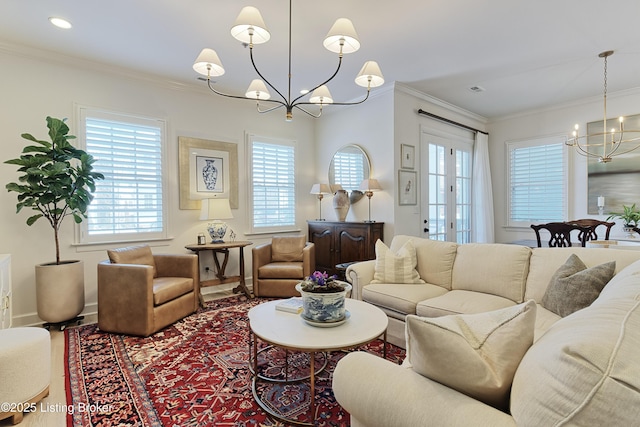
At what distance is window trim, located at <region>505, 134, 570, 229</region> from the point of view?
5066 millimetres

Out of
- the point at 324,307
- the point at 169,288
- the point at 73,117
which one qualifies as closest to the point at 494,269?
the point at 324,307

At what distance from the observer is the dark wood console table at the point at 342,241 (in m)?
4.35

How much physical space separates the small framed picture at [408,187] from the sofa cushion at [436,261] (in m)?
1.41

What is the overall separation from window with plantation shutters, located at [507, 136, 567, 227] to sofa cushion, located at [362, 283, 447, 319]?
3651 mm

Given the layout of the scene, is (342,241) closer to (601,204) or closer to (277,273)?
(277,273)

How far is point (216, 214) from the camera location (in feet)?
13.7

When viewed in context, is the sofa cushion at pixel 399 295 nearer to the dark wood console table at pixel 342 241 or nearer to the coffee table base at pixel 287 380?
the coffee table base at pixel 287 380

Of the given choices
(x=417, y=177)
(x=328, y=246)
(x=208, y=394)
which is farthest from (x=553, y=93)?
(x=208, y=394)

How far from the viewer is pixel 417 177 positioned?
4.68 m

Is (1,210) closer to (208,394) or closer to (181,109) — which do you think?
(181,109)

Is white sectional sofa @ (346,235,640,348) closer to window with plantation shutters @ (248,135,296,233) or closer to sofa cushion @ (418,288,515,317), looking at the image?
sofa cushion @ (418,288,515,317)

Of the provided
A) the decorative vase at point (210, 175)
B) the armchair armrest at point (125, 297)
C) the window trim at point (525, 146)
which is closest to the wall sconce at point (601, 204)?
the window trim at point (525, 146)

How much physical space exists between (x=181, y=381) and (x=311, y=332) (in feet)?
3.57

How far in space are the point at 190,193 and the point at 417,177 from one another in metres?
3.19
